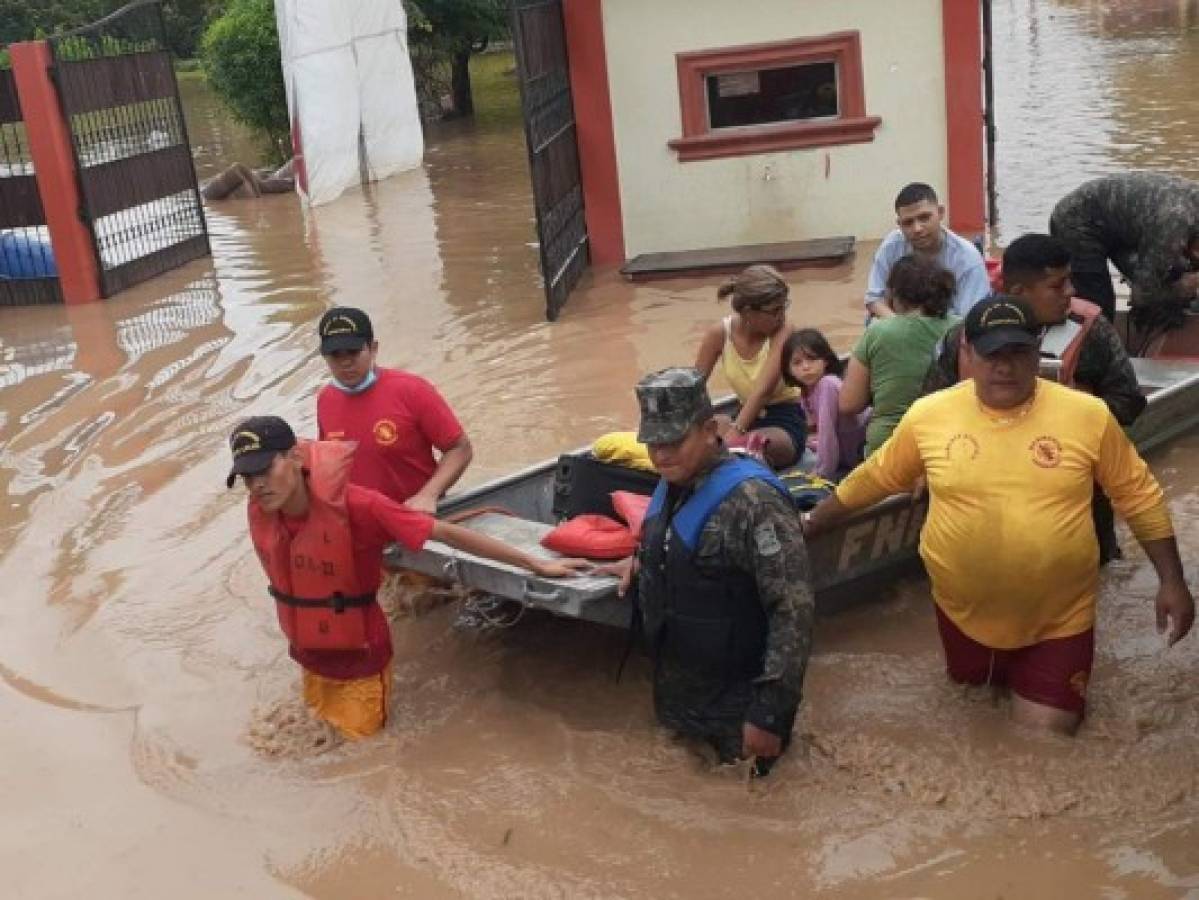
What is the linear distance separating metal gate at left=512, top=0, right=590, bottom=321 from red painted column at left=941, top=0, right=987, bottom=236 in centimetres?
338

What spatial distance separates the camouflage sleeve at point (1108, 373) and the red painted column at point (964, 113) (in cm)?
781

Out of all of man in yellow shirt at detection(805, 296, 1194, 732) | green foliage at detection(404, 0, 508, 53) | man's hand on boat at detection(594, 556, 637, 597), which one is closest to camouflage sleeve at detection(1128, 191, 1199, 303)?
man in yellow shirt at detection(805, 296, 1194, 732)

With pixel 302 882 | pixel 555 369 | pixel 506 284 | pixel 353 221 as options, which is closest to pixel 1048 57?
pixel 353 221

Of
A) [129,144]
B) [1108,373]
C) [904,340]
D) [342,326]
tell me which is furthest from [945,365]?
[129,144]

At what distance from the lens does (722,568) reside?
4309mm

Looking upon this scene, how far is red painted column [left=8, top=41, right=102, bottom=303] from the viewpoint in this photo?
1358cm

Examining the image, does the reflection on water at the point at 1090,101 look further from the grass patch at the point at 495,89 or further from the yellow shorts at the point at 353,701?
the yellow shorts at the point at 353,701

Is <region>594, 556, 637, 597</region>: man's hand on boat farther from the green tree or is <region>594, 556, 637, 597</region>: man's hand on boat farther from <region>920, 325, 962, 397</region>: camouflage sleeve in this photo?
the green tree

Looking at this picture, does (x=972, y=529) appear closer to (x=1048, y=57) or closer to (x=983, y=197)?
(x=983, y=197)

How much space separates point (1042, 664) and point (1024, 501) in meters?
0.65

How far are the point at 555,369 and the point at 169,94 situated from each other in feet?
24.6

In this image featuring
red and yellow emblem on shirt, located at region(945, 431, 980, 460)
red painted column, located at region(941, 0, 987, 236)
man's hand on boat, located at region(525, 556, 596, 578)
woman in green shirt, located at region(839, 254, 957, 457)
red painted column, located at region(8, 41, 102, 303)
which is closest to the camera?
red and yellow emblem on shirt, located at region(945, 431, 980, 460)

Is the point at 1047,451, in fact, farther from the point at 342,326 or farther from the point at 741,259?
the point at 741,259

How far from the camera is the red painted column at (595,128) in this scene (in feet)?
41.8
